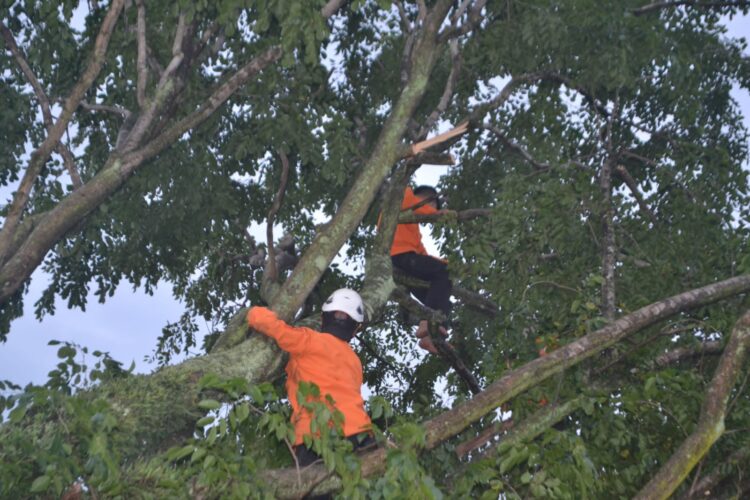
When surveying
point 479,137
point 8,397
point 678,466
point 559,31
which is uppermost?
point 479,137

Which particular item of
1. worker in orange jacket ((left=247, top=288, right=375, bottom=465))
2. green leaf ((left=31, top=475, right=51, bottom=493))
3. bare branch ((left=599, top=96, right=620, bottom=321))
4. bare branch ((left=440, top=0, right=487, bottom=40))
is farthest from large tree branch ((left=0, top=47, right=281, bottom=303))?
green leaf ((left=31, top=475, right=51, bottom=493))

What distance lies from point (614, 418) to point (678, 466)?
2.13ft

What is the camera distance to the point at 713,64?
11.5m

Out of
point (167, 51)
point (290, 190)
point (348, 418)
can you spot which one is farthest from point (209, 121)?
point (348, 418)

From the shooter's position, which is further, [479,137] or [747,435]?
[479,137]

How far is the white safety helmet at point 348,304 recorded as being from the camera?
23.4 feet

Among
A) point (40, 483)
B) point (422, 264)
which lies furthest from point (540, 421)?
point (422, 264)

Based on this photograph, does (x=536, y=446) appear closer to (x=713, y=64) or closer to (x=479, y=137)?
(x=479, y=137)

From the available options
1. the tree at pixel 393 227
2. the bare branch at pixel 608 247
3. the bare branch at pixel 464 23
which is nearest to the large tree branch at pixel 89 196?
the tree at pixel 393 227

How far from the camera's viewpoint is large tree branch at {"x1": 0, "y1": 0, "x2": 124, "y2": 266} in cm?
727

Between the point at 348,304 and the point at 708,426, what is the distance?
2809 mm

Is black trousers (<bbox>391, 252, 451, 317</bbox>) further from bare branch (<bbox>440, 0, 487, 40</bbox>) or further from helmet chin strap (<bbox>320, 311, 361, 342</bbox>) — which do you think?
helmet chin strap (<bbox>320, 311, 361, 342</bbox>)

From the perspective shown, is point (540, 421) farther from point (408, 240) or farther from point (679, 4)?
point (679, 4)

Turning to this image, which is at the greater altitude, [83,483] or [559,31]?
[559,31]
